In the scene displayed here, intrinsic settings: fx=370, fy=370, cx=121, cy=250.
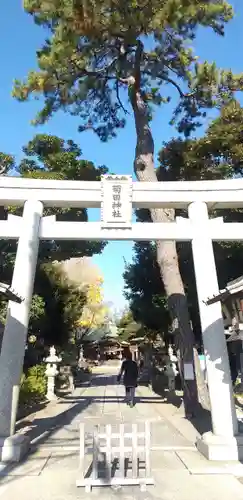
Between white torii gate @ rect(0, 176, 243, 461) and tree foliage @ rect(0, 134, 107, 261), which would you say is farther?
tree foliage @ rect(0, 134, 107, 261)

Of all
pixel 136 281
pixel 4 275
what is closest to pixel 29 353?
pixel 4 275

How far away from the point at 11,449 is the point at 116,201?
4746 mm

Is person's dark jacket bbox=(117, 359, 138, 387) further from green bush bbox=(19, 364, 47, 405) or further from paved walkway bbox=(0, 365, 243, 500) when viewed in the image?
green bush bbox=(19, 364, 47, 405)

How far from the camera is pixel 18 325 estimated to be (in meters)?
6.74

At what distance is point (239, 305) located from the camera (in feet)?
20.1

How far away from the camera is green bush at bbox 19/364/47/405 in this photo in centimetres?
1120

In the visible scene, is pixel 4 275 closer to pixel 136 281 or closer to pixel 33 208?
pixel 136 281

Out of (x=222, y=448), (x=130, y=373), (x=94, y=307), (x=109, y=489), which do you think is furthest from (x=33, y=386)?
(x=94, y=307)

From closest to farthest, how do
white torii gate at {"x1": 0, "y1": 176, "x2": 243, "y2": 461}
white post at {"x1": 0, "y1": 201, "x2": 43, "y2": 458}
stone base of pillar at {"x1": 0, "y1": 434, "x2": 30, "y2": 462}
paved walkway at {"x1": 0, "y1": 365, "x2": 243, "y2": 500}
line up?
paved walkway at {"x1": 0, "y1": 365, "x2": 243, "y2": 500}
stone base of pillar at {"x1": 0, "y1": 434, "x2": 30, "y2": 462}
white post at {"x1": 0, "y1": 201, "x2": 43, "y2": 458}
white torii gate at {"x1": 0, "y1": 176, "x2": 243, "y2": 461}

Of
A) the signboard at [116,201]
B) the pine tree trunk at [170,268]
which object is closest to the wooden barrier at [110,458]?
the signboard at [116,201]

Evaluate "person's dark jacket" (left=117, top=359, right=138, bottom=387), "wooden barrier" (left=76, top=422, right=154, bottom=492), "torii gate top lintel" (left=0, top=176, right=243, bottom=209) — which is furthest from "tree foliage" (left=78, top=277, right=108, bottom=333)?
"wooden barrier" (left=76, top=422, right=154, bottom=492)

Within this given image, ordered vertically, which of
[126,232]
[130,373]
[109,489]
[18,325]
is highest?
[126,232]

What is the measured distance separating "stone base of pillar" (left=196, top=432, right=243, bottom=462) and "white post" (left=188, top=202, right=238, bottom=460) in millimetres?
18

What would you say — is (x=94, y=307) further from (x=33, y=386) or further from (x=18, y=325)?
(x=18, y=325)
